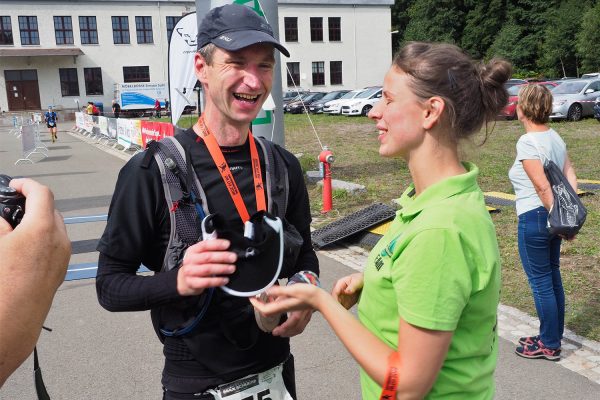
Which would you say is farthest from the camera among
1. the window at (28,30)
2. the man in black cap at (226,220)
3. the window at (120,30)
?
the window at (120,30)

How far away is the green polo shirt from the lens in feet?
4.96

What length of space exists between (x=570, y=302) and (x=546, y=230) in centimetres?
149

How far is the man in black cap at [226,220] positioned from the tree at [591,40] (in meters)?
50.1

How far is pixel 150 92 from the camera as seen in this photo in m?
45.1

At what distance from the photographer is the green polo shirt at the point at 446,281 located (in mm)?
1513

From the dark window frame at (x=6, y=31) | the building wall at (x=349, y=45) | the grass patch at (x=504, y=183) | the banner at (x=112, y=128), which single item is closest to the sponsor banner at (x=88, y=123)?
the banner at (x=112, y=128)

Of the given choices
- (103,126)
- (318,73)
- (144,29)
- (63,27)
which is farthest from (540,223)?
(318,73)

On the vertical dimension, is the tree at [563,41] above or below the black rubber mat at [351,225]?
above

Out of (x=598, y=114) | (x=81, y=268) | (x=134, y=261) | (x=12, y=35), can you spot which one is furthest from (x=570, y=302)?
(x=12, y=35)

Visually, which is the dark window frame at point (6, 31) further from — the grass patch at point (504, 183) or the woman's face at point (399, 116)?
the woman's face at point (399, 116)

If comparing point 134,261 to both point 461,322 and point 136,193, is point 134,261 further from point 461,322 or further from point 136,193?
point 461,322

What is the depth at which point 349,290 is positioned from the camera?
80.6 inches

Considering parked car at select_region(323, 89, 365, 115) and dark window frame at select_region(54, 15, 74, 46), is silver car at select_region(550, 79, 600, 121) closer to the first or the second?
parked car at select_region(323, 89, 365, 115)

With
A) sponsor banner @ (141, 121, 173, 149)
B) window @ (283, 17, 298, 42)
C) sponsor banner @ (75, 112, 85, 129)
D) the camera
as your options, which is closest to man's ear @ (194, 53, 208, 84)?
the camera
